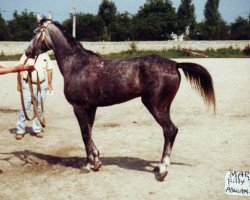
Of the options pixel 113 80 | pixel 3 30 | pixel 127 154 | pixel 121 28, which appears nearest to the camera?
pixel 113 80

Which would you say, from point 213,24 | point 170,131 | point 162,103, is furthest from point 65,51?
point 213,24

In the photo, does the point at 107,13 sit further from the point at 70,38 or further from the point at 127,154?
the point at 70,38

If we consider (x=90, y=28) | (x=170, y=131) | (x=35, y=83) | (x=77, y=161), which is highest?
(x=90, y=28)

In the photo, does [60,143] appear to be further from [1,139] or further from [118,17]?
[118,17]

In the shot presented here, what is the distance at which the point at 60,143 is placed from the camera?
777cm

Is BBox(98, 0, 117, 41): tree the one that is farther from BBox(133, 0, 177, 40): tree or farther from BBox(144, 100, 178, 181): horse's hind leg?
BBox(144, 100, 178, 181): horse's hind leg

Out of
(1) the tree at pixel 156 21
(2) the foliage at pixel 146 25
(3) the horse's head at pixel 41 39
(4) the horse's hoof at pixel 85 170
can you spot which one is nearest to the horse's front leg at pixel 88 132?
(4) the horse's hoof at pixel 85 170

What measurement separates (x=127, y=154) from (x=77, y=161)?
0.96m

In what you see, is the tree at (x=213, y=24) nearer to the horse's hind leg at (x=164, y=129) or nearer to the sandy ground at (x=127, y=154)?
the sandy ground at (x=127, y=154)

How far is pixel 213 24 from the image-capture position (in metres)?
72.4

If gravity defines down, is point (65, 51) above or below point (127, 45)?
above

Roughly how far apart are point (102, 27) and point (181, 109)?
201ft

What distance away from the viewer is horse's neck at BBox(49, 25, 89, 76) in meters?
5.95

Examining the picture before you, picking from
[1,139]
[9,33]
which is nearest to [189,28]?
[9,33]
